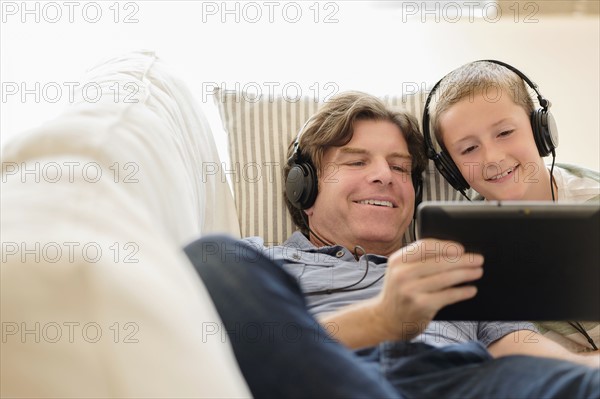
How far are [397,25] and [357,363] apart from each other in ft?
6.51

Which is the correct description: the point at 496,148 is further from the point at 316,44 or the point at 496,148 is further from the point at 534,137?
the point at 316,44

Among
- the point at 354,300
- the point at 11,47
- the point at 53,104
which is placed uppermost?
the point at 11,47

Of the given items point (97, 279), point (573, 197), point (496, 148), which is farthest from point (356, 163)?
point (97, 279)

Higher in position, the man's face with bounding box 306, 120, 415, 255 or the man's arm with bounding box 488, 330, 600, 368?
the man's face with bounding box 306, 120, 415, 255

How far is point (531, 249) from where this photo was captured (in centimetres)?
105

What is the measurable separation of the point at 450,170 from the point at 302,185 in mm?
294

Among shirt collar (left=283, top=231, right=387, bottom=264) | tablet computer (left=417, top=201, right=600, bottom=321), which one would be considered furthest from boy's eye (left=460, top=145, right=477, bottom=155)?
tablet computer (left=417, top=201, right=600, bottom=321)

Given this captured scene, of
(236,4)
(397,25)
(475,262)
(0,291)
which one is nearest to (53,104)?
(236,4)

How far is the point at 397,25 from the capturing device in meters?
2.57

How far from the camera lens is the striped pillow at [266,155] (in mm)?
1786

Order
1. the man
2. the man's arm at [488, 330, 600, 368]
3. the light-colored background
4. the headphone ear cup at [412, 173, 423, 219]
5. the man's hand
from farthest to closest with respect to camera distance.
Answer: the light-colored background
the headphone ear cup at [412, 173, 423, 219]
the man's arm at [488, 330, 600, 368]
the man's hand
the man

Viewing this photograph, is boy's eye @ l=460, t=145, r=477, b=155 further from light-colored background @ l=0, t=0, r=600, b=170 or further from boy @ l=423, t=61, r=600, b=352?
light-colored background @ l=0, t=0, r=600, b=170

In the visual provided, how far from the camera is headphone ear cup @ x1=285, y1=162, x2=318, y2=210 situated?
63.5 inches

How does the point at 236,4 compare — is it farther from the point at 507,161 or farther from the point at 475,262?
the point at 475,262
